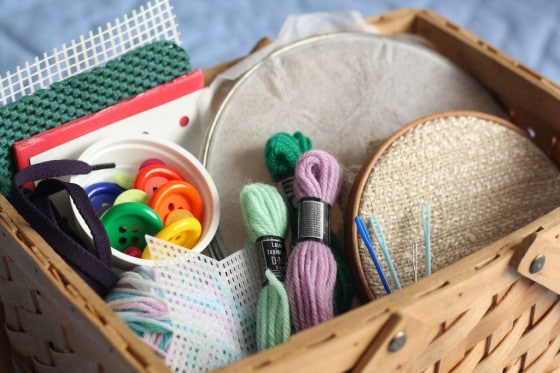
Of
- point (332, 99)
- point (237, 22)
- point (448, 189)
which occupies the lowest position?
point (448, 189)

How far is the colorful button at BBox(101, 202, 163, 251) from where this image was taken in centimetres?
85

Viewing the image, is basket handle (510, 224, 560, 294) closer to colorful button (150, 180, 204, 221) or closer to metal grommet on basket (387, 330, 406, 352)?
metal grommet on basket (387, 330, 406, 352)

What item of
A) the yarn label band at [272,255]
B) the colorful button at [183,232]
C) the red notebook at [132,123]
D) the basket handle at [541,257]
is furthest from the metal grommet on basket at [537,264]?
the red notebook at [132,123]

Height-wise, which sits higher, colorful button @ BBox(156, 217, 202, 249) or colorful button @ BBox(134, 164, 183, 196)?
colorful button @ BBox(134, 164, 183, 196)

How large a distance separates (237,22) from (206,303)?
0.80m

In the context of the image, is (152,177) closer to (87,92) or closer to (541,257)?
(87,92)

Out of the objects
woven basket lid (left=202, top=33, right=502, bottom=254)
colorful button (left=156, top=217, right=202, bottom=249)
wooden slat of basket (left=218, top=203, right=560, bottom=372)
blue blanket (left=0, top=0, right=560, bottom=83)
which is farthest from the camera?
blue blanket (left=0, top=0, right=560, bottom=83)

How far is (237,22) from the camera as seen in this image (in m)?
1.47

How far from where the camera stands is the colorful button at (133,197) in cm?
89

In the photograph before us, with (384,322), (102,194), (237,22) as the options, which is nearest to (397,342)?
(384,322)

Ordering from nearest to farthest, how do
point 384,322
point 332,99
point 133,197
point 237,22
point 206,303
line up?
point 384,322
point 206,303
point 133,197
point 332,99
point 237,22

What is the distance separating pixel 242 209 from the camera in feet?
2.87

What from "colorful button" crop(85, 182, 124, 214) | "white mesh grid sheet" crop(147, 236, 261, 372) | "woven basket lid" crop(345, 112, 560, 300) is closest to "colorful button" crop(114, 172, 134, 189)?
"colorful button" crop(85, 182, 124, 214)

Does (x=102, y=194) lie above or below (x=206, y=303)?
above
